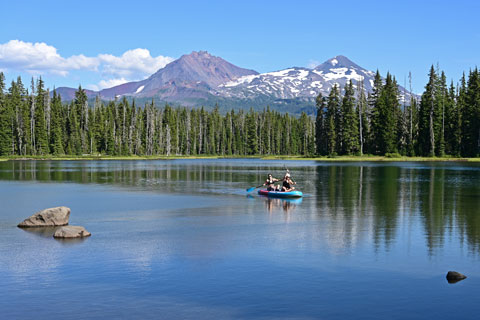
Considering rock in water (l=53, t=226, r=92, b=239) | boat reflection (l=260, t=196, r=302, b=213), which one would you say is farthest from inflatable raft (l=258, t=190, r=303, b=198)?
rock in water (l=53, t=226, r=92, b=239)

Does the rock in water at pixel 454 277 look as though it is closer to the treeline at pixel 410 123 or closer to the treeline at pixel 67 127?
the treeline at pixel 410 123

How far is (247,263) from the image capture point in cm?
2027

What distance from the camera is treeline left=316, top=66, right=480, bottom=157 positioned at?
129 m

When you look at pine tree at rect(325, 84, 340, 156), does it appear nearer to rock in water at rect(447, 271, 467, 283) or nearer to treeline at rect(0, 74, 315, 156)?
treeline at rect(0, 74, 315, 156)

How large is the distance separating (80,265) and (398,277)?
40.3 ft

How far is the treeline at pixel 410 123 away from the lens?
128875 millimetres

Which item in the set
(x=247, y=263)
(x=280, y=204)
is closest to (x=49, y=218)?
(x=247, y=263)

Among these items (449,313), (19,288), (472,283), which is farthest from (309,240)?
(19,288)

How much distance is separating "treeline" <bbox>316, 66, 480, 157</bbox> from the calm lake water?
3886 inches

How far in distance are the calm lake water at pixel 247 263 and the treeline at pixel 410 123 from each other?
324 ft

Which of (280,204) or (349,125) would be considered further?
(349,125)

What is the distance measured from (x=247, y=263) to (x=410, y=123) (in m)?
135

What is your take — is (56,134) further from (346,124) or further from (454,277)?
(454,277)

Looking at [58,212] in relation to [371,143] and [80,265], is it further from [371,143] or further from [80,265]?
[371,143]
